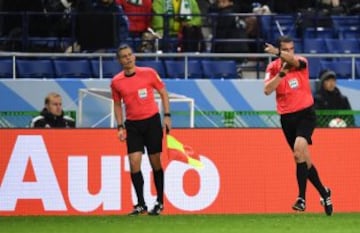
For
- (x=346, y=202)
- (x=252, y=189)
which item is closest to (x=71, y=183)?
(x=252, y=189)

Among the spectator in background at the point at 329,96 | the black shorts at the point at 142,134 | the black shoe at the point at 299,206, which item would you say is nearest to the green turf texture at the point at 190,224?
the black shoe at the point at 299,206

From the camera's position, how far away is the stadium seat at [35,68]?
21.5 meters

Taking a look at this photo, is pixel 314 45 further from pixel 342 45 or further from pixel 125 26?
pixel 125 26

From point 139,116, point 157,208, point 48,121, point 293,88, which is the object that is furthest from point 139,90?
point 48,121

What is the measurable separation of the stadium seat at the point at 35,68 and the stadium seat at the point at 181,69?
6.49 feet

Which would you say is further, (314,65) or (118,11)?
(314,65)

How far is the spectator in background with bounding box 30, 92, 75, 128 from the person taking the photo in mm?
19203

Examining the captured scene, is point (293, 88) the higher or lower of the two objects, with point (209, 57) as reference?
higher

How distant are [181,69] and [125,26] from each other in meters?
1.31

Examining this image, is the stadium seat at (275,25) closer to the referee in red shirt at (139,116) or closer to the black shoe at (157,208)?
the referee in red shirt at (139,116)

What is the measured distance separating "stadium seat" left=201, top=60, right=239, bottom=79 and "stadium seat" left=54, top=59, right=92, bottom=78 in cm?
200

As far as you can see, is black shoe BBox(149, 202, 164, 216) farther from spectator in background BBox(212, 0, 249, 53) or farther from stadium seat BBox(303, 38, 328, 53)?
stadium seat BBox(303, 38, 328, 53)

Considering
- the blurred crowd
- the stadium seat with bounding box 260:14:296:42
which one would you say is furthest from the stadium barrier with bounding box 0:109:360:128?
the stadium seat with bounding box 260:14:296:42

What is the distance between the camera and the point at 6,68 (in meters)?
21.5
